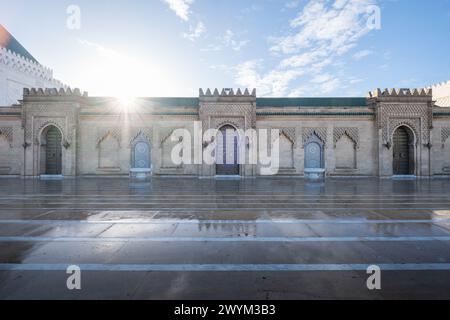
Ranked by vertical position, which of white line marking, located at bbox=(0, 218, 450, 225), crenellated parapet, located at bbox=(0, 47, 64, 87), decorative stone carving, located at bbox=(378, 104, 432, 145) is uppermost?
crenellated parapet, located at bbox=(0, 47, 64, 87)

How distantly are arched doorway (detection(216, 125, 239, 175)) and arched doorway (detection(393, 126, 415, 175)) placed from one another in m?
12.3

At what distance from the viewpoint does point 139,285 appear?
275 centimetres

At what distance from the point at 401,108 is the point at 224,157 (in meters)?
13.8

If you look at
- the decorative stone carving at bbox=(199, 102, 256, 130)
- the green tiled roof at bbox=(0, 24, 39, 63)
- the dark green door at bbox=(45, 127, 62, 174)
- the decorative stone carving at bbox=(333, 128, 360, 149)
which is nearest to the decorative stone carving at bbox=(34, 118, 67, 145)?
the dark green door at bbox=(45, 127, 62, 174)

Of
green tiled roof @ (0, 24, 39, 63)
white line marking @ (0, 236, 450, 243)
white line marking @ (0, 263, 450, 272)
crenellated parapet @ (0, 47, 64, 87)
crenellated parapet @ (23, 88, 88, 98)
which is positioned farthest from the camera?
green tiled roof @ (0, 24, 39, 63)

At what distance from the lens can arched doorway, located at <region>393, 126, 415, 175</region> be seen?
18.4 metres

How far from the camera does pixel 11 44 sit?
2750cm

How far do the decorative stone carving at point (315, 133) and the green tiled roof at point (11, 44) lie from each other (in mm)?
32169

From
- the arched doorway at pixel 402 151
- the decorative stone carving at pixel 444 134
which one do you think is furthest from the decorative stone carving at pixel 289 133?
the decorative stone carving at pixel 444 134

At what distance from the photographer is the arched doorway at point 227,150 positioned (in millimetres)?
18250

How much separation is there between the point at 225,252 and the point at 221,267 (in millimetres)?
544

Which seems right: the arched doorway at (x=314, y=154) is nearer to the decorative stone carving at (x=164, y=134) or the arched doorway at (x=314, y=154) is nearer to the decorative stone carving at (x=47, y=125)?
the decorative stone carving at (x=164, y=134)

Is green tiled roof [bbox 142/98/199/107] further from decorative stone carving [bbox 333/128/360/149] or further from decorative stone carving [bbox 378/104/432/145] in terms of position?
decorative stone carving [bbox 378/104/432/145]
